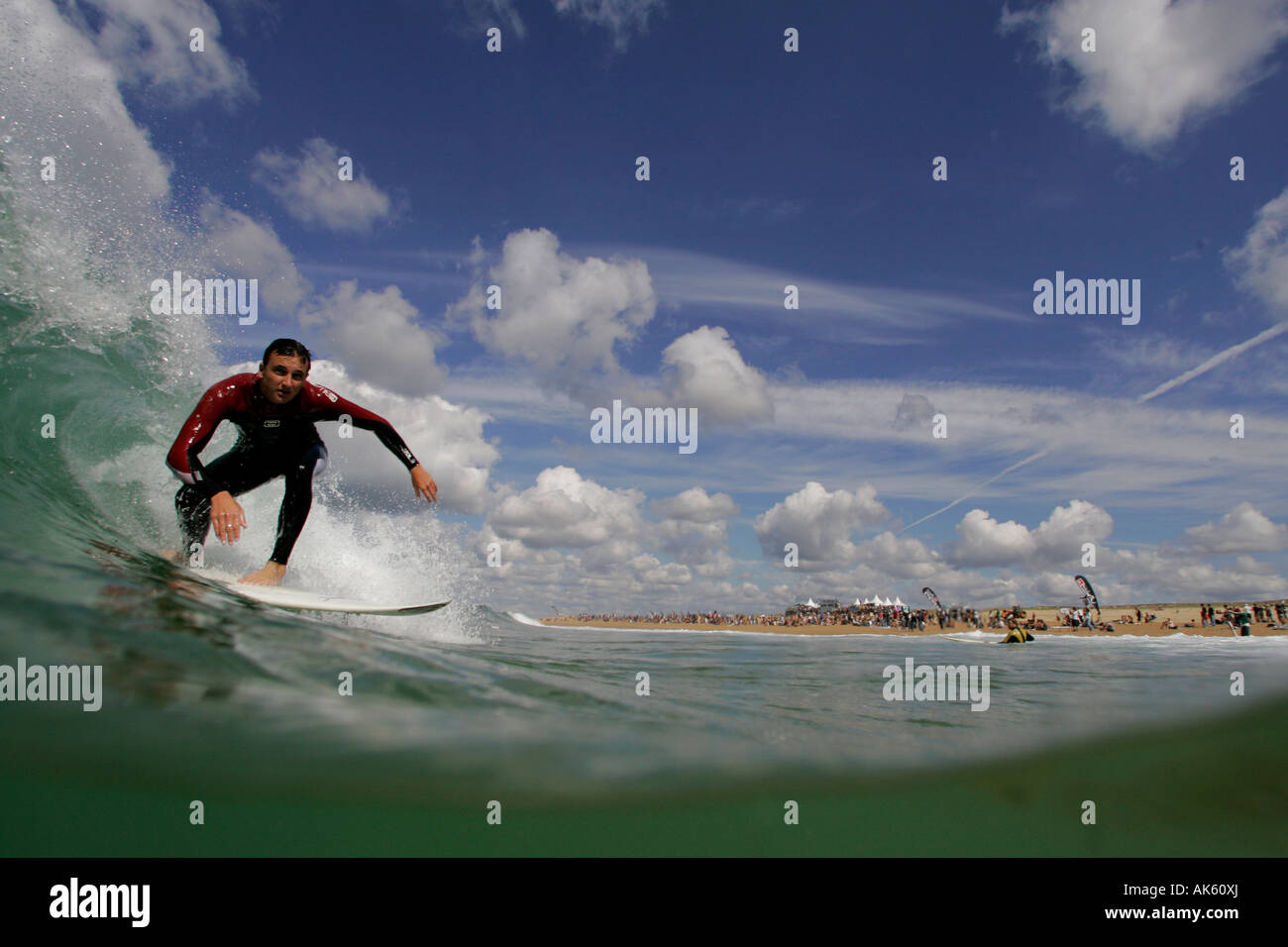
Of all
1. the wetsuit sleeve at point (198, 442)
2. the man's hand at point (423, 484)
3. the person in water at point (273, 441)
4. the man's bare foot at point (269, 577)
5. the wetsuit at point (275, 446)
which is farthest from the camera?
the man's hand at point (423, 484)

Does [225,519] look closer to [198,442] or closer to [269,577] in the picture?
[198,442]

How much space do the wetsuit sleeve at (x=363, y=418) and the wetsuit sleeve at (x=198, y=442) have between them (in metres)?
0.87

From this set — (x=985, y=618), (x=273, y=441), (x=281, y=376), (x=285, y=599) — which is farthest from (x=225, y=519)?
(x=985, y=618)

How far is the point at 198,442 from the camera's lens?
17.9ft

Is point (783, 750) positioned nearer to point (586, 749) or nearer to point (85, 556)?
point (586, 749)

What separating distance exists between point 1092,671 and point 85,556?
48.8 feet

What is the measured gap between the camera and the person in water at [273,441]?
5734 mm

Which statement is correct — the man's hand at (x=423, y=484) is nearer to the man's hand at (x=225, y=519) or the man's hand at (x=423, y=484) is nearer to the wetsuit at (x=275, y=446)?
the wetsuit at (x=275, y=446)

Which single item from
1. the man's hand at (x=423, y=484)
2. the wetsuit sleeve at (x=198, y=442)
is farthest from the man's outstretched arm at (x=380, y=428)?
the wetsuit sleeve at (x=198, y=442)

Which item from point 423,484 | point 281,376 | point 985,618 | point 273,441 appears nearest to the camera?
point 281,376

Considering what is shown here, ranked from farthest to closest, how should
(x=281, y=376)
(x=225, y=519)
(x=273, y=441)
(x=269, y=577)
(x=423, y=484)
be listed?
1. (x=423, y=484)
2. (x=273, y=441)
3. (x=269, y=577)
4. (x=281, y=376)
5. (x=225, y=519)

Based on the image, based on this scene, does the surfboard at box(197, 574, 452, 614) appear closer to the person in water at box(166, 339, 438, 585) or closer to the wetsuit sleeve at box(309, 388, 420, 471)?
the person in water at box(166, 339, 438, 585)

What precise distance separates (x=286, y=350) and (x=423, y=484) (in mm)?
1914
